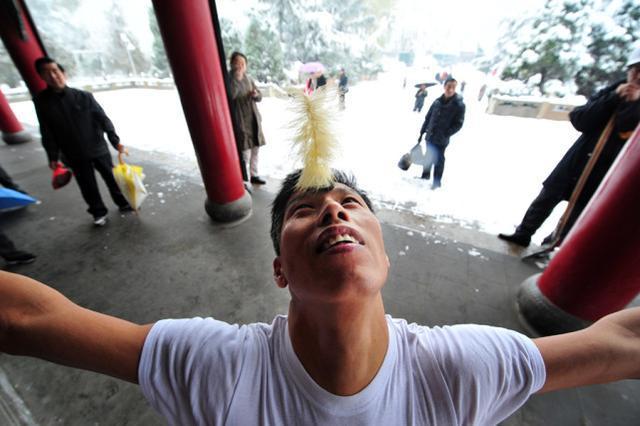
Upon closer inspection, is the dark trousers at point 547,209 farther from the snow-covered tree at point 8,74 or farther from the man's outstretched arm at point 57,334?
the snow-covered tree at point 8,74

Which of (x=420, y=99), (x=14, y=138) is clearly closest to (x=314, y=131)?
(x=420, y=99)

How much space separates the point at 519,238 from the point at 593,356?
283 cm

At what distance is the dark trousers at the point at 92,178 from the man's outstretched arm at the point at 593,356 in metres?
4.69

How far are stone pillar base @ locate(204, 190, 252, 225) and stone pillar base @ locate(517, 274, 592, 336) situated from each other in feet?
11.3

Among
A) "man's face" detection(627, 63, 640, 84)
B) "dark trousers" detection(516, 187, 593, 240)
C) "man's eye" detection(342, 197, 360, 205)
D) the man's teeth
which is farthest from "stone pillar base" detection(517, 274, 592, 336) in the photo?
the man's teeth

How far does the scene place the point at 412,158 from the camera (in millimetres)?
4973

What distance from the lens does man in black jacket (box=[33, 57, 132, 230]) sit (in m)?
2.84

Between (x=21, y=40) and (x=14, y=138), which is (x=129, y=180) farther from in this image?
(x=14, y=138)

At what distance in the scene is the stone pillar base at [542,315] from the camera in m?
2.08

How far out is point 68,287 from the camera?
273 centimetres

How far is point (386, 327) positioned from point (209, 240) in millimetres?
2950

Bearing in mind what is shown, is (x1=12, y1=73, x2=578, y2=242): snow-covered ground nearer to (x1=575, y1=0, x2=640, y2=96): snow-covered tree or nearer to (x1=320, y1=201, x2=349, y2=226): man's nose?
(x1=320, y1=201, x2=349, y2=226): man's nose

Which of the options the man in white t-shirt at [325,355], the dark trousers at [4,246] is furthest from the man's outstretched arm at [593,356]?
the dark trousers at [4,246]

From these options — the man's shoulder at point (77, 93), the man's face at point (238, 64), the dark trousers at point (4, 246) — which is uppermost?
the man's face at point (238, 64)
